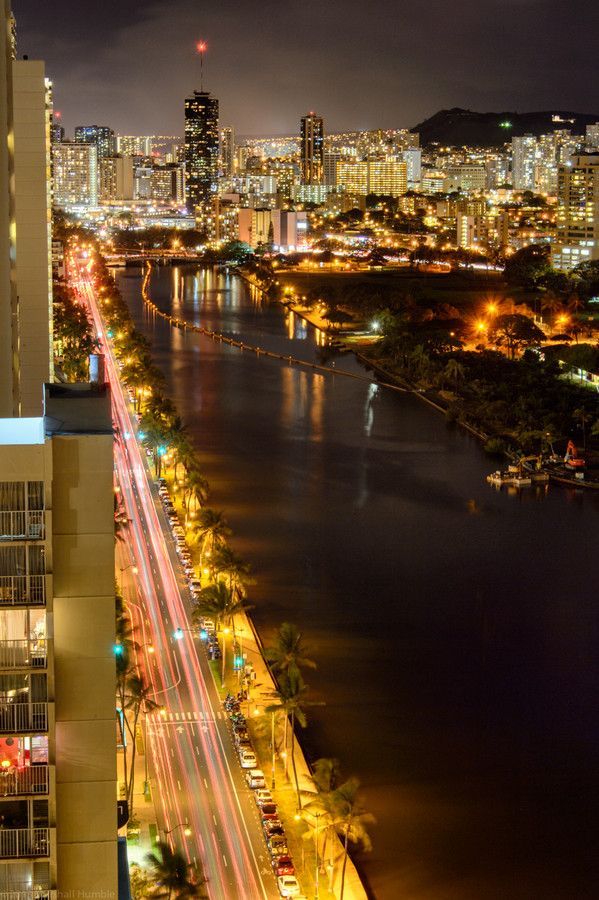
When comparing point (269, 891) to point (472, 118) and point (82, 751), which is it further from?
point (472, 118)

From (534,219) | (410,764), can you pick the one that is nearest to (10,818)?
(410,764)

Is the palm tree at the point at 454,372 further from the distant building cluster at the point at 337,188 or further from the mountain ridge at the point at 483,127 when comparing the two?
the mountain ridge at the point at 483,127


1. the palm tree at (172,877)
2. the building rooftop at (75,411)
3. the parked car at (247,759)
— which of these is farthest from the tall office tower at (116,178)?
the building rooftop at (75,411)

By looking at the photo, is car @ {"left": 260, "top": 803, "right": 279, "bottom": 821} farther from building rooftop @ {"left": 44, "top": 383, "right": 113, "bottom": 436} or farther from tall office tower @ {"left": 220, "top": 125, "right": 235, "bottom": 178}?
tall office tower @ {"left": 220, "top": 125, "right": 235, "bottom": 178}

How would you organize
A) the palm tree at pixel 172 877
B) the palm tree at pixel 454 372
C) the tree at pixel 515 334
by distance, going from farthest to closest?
1. the tree at pixel 515 334
2. the palm tree at pixel 454 372
3. the palm tree at pixel 172 877

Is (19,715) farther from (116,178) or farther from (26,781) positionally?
(116,178)

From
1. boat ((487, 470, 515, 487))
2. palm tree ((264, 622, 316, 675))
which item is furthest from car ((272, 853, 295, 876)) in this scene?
boat ((487, 470, 515, 487))

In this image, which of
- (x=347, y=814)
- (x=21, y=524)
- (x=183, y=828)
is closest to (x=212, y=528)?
(x=183, y=828)
